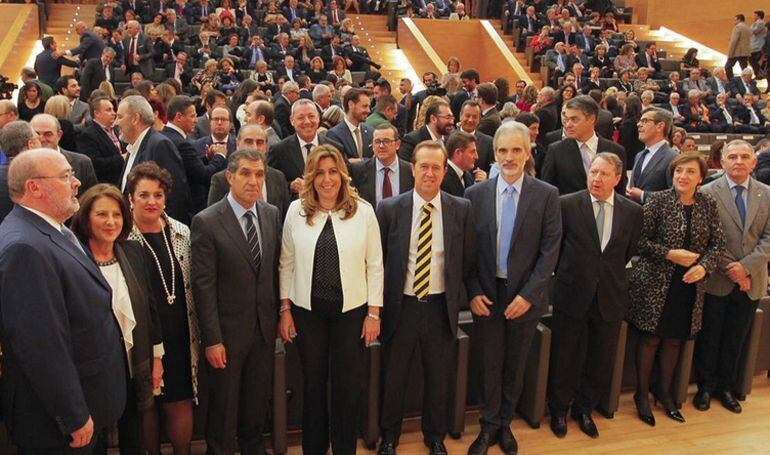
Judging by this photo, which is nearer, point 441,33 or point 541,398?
point 541,398

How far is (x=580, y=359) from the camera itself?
11.2 feet

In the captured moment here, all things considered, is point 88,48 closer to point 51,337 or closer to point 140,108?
point 140,108

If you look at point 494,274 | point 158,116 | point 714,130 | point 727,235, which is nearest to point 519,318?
point 494,274

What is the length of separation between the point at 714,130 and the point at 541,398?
30.2 ft

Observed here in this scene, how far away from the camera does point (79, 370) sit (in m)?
2.13

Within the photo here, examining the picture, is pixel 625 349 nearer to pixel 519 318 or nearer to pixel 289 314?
pixel 519 318

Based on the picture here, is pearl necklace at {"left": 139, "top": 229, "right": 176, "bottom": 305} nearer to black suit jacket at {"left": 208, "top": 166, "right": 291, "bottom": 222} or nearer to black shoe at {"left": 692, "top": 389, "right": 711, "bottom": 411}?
black suit jacket at {"left": 208, "top": 166, "right": 291, "bottom": 222}

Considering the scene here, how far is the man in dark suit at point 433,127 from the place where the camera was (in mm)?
4406

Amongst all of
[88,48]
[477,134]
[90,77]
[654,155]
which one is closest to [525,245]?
[654,155]

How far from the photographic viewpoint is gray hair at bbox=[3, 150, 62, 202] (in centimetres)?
209

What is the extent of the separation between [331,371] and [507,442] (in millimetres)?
951

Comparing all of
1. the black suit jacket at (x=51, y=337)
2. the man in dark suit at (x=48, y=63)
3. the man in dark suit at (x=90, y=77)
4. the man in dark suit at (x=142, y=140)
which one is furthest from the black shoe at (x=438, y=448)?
the man in dark suit at (x=48, y=63)

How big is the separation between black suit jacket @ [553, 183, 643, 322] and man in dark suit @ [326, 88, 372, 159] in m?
1.72

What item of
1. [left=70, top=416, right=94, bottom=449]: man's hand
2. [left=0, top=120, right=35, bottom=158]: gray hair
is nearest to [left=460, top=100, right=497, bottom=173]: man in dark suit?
[left=0, top=120, right=35, bottom=158]: gray hair
